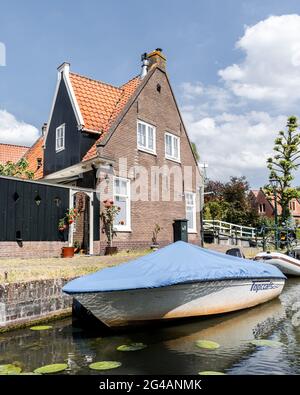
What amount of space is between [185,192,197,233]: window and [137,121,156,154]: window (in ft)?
12.8

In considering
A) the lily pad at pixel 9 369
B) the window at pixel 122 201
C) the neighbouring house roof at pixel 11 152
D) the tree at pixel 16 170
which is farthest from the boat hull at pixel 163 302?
the neighbouring house roof at pixel 11 152

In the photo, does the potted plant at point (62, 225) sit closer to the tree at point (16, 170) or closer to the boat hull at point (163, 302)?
the boat hull at point (163, 302)

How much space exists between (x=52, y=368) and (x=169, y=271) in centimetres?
307

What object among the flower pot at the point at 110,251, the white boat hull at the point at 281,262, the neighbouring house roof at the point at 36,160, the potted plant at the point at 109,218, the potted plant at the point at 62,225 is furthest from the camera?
the neighbouring house roof at the point at 36,160

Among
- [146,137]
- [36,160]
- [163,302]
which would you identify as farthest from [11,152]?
[163,302]

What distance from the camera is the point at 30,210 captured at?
42.0 ft

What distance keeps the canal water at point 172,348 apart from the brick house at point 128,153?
7.57m

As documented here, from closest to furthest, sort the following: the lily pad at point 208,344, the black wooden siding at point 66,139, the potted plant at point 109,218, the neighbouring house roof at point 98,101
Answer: the lily pad at point 208,344, the potted plant at point 109,218, the black wooden siding at point 66,139, the neighbouring house roof at point 98,101

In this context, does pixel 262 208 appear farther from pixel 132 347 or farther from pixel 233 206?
pixel 132 347

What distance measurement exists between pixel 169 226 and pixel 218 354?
12.8 meters

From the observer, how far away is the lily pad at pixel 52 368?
520 cm

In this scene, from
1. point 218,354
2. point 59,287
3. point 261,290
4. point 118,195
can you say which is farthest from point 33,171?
point 218,354

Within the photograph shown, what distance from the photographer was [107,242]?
15117 mm
